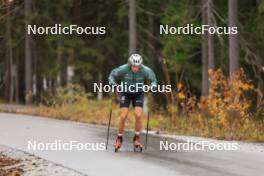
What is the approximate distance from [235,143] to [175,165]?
3466 mm

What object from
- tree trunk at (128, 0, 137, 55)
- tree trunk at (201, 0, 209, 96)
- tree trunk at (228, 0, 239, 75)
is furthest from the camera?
tree trunk at (128, 0, 137, 55)

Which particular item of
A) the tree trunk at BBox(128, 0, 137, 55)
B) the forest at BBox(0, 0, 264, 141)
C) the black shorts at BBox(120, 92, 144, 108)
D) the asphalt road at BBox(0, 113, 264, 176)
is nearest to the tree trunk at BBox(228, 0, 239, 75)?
the forest at BBox(0, 0, 264, 141)

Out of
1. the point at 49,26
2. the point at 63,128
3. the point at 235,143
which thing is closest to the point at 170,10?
the point at 49,26

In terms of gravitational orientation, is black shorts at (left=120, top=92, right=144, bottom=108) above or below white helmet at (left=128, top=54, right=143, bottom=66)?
below

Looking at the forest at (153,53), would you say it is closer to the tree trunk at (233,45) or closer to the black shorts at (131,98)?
the tree trunk at (233,45)

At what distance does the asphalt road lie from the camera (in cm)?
1123

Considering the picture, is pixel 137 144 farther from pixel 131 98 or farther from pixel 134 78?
pixel 134 78

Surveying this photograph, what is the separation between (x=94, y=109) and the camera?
86.1 ft

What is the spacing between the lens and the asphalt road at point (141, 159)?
11.2 m

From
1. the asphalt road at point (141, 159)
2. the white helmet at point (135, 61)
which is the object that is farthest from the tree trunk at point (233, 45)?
the white helmet at point (135, 61)

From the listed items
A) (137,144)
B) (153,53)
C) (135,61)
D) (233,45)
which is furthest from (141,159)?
(153,53)

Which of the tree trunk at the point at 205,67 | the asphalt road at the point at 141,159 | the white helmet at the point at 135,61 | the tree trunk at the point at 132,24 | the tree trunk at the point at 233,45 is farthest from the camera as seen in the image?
the tree trunk at the point at 132,24

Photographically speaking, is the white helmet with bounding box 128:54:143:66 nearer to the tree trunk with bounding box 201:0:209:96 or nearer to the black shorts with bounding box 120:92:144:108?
the black shorts with bounding box 120:92:144:108

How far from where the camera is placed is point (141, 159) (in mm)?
12703
